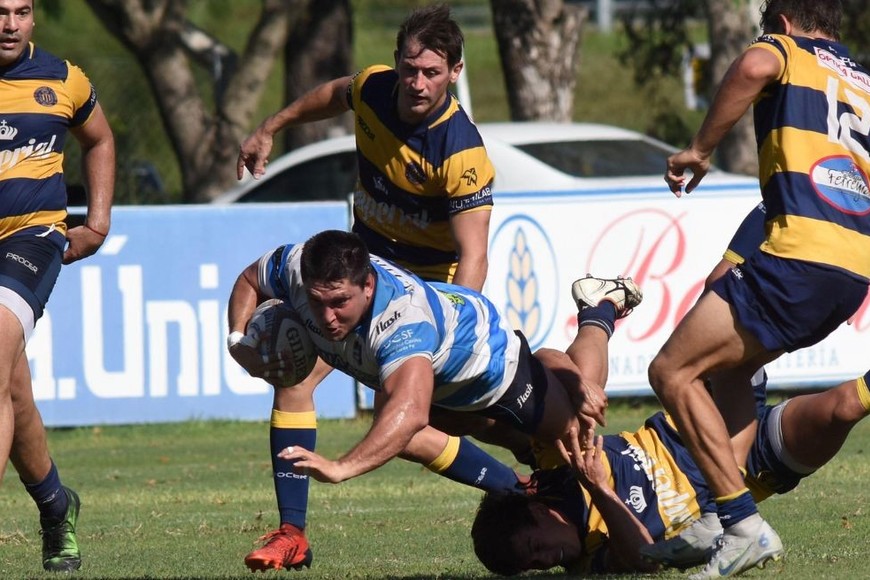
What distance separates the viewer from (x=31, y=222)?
6.27 m

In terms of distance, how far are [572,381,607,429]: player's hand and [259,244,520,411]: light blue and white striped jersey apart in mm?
385

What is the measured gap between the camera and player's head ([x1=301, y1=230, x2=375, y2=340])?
5.22m

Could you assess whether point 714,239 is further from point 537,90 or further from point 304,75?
point 304,75

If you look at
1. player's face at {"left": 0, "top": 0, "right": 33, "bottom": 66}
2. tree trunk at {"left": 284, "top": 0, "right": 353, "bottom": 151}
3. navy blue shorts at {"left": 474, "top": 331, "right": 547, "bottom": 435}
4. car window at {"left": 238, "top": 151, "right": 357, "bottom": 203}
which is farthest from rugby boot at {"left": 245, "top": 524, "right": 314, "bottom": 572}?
tree trunk at {"left": 284, "top": 0, "right": 353, "bottom": 151}

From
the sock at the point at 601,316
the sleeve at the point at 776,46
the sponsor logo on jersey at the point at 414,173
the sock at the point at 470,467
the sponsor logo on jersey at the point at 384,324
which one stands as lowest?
the sock at the point at 470,467

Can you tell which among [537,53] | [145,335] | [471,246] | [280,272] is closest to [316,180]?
[145,335]

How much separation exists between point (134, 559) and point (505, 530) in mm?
1730

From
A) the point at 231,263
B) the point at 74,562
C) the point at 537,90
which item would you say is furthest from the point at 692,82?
the point at 74,562

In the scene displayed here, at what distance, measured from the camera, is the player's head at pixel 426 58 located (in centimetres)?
648

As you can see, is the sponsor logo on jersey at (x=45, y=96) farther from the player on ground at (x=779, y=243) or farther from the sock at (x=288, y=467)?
the player on ground at (x=779, y=243)

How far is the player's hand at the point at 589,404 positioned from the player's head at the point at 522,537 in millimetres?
394

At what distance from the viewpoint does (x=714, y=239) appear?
39.4ft

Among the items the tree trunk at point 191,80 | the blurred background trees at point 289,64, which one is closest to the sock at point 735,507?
the blurred background trees at point 289,64

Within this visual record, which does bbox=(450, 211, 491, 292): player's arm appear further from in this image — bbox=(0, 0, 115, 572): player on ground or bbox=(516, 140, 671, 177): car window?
bbox=(516, 140, 671, 177): car window
